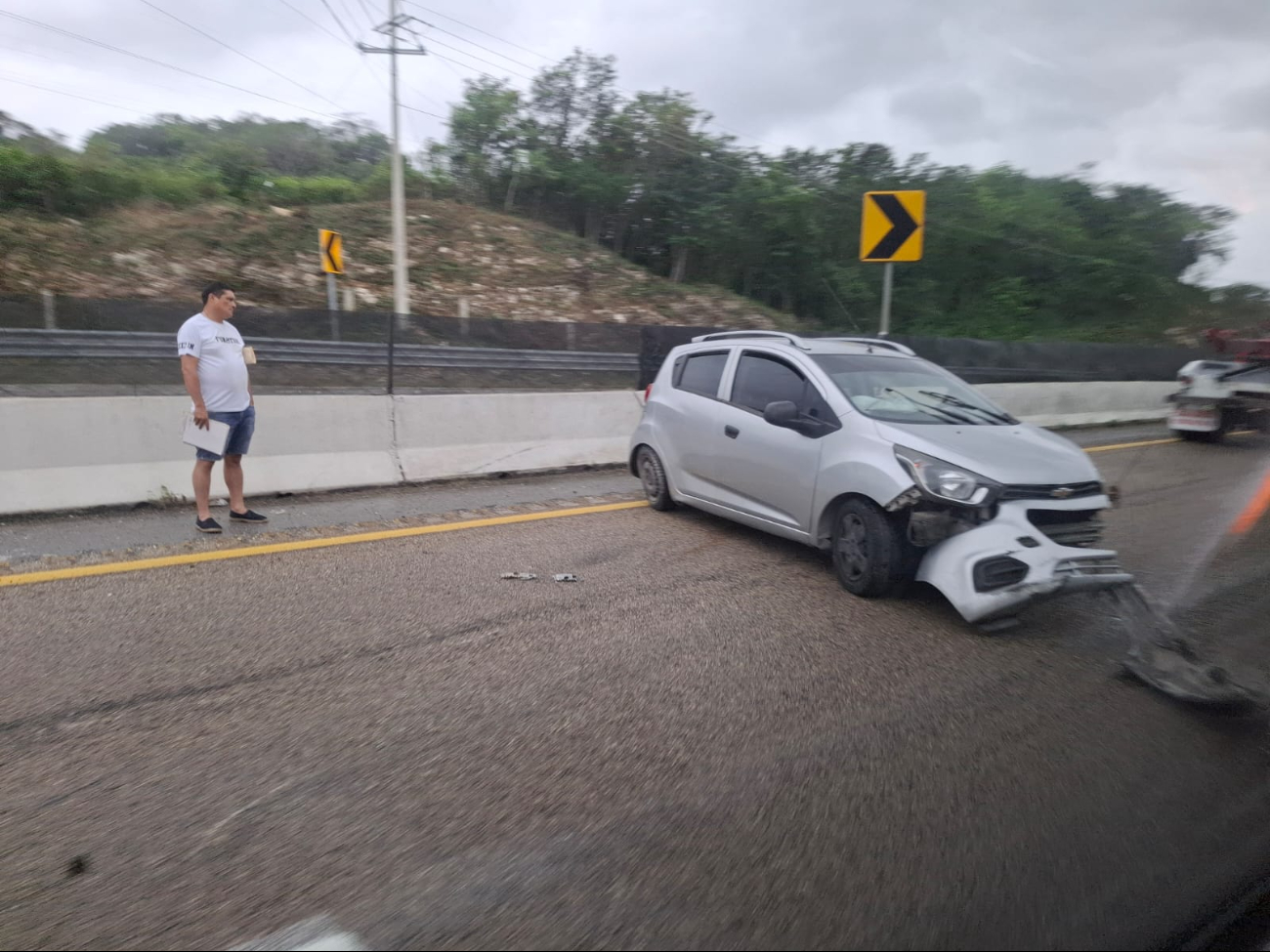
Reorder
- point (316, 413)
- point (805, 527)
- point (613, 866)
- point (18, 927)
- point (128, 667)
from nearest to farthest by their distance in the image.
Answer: point (18, 927) < point (613, 866) < point (128, 667) < point (805, 527) < point (316, 413)

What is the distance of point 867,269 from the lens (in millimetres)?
31375

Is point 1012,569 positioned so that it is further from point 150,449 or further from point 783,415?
point 150,449

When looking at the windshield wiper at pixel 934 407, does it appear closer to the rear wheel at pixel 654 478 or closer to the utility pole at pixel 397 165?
the rear wheel at pixel 654 478

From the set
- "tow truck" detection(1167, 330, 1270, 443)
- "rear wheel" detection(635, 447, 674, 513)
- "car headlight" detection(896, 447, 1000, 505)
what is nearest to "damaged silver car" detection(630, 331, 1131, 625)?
"car headlight" detection(896, 447, 1000, 505)

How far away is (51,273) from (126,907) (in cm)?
2460

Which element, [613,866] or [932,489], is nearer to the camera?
[613,866]

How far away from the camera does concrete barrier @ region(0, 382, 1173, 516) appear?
7527 mm

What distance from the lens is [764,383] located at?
6.97m

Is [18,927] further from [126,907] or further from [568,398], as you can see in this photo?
[568,398]

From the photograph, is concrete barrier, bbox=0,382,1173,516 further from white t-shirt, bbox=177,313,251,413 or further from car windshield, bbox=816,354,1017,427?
car windshield, bbox=816,354,1017,427

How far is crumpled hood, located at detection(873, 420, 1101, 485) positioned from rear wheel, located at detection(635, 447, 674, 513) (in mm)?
2587

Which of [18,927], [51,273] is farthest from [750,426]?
[51,273]

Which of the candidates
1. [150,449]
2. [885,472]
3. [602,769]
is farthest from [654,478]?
[602,769]

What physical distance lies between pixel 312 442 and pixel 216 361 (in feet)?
5.77
